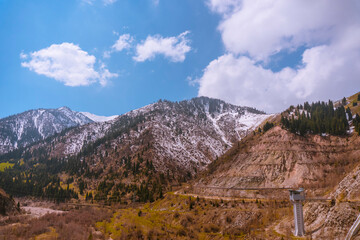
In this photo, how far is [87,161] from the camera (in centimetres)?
17200

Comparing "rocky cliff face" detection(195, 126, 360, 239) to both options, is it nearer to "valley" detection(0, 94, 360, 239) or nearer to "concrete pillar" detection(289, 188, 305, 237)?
"valley" detection(0, 94, 360, 239)

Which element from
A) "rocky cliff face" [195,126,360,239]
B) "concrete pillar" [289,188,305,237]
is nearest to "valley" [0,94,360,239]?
"rocky cliff face" [195,126,360,239]

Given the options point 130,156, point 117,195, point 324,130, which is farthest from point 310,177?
point 130,156

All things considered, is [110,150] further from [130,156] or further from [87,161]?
[130,156]

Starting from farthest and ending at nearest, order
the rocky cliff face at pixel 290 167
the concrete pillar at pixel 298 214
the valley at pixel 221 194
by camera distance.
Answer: the rocky cliff face at pixel 290 167 < the valley at pixel 221 194 < the concrete pillar at pixel 298 214

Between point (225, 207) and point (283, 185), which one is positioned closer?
point (225, 207)

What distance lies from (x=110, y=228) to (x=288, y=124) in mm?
80732

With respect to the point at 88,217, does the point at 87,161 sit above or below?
above

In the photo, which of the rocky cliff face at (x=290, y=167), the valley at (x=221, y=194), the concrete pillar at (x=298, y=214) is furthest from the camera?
the rocky cliff face at (x=290, y=167)

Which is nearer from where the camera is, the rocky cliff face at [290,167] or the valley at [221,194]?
the valley at [221,194]

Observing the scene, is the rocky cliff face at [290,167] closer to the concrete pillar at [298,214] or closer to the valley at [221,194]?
the valley at [221,194]

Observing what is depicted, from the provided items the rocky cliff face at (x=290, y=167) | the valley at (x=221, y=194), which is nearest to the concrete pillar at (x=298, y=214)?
the valley at (x=221, y=194)

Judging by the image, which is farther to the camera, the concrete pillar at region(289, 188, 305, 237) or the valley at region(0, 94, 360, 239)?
the valley at region(0, 94, 360, 239)

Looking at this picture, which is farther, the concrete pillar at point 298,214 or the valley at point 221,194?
the valley at point 221,194
